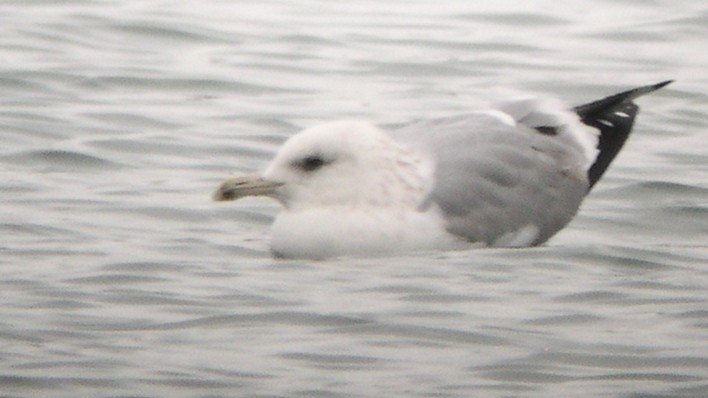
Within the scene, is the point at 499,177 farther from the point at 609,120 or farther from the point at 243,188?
the point at 609,120

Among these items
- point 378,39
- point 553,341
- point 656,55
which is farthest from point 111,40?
point 553,341

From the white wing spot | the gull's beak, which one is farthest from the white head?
the white wing spot

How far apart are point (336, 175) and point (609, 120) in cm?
189

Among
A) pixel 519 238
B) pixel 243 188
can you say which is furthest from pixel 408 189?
pixel 243 188

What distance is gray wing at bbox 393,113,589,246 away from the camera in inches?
335

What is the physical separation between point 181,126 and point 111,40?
7.98ft

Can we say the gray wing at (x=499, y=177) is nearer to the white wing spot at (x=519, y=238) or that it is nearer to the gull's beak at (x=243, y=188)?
the white wing spot at (x=519, y=238)

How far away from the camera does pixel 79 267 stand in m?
8.00

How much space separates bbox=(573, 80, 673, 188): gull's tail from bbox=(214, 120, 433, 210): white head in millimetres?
1401

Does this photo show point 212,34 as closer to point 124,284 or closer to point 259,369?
point 124,284

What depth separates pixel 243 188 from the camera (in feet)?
27.4

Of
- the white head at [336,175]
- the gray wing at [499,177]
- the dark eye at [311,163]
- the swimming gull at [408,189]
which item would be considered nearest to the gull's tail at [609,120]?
the gray wing at [499,177]

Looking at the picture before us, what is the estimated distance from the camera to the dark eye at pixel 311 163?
842cm

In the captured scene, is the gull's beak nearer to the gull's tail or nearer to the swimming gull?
the swimming gull
